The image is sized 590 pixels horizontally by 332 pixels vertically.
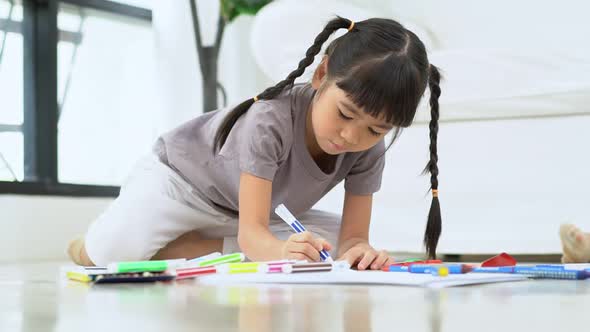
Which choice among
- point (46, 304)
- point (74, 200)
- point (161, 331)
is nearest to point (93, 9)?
point (74, 200)

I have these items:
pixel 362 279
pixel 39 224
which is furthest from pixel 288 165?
pixel 39 224

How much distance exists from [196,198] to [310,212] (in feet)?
0.73

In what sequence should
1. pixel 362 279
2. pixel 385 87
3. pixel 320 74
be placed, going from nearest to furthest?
pixel 362 279 < pixel 385 87 < pixel 320 74

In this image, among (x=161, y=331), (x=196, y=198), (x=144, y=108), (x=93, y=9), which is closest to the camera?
(x=161, y=331)

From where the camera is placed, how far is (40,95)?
2.34 m

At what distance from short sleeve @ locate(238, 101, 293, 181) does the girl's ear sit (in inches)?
2.5

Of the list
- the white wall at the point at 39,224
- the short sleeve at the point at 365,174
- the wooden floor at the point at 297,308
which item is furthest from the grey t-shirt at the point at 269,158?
the white wall at the point at 39,224

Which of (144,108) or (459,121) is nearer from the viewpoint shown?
(459,121)

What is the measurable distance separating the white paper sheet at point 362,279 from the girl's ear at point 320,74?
349mm

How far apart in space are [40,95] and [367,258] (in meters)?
1.55

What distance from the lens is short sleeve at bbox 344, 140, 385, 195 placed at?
1.30 m

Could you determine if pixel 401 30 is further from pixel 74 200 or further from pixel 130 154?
pixel 130 154

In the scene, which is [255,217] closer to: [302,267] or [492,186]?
[302,267]

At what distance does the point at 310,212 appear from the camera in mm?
1486
